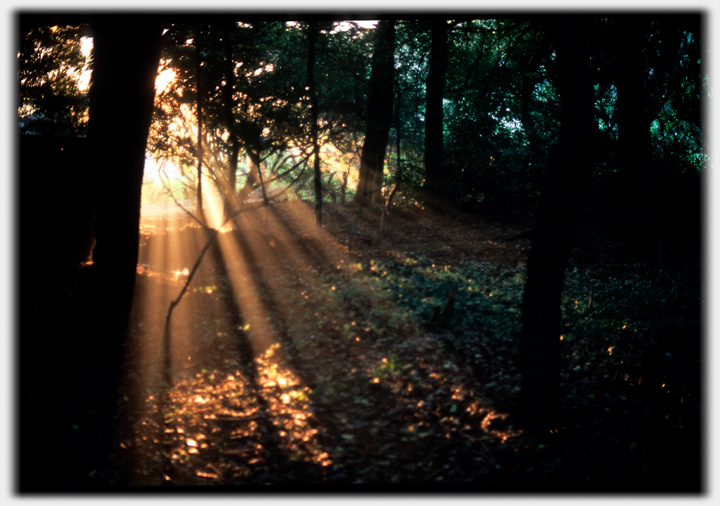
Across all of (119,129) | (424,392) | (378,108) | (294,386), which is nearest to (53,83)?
(119,129)

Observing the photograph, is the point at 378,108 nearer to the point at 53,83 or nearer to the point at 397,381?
the point at 53,83

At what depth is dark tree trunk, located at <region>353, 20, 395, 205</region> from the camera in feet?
50.9

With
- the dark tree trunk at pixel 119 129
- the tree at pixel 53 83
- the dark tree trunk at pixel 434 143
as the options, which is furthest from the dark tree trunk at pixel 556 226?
the dark tree trunk at pixel 434 143

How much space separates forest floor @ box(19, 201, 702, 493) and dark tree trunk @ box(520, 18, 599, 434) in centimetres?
49

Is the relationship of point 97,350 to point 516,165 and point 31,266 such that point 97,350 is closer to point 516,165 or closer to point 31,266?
point 31,266

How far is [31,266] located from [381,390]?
6645mm

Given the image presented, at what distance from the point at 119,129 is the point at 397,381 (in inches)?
246

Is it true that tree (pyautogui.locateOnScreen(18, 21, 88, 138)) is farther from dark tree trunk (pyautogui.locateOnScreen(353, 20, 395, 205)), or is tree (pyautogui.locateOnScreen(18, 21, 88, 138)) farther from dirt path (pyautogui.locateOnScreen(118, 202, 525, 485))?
dark tree trunk (pyautogui.locateOnScreen(353, 20, 395, 205))

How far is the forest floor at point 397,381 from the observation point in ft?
15.7

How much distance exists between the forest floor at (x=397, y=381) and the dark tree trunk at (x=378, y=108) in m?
5.63

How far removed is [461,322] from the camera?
8.62 m

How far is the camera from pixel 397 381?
673cm

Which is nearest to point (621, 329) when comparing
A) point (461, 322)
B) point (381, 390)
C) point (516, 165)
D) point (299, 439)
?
point (461, 322)

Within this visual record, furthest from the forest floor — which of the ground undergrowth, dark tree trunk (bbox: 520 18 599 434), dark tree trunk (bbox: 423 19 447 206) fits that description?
dark tree trunk (bbox: 423 19 447 206)
